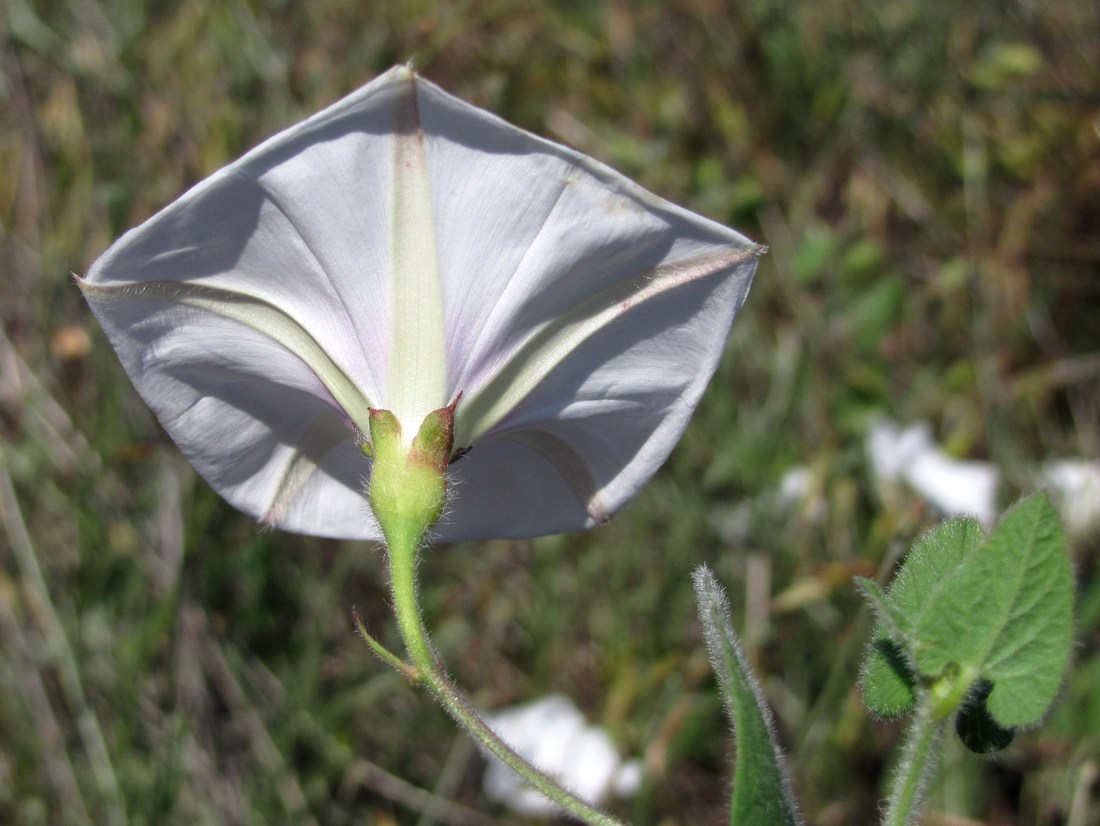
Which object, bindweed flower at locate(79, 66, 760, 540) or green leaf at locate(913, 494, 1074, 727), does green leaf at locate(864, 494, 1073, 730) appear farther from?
bindweed flower at locate(79, 66, 760, 540)

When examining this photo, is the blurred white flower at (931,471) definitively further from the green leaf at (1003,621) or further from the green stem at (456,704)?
the green stem at (456,704)

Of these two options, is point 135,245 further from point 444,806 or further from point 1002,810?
point 1002,810

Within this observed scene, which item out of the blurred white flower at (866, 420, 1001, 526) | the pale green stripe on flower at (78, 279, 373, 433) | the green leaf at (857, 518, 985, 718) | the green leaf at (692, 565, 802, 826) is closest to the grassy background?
the blurred white flower at (866, 420, 1001, 526)

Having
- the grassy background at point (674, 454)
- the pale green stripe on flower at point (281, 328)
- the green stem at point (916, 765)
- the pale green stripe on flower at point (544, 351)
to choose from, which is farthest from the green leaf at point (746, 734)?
the grassy background at point (674, 454)

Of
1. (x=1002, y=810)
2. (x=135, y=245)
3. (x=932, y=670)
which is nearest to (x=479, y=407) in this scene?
(x=135, y=245)

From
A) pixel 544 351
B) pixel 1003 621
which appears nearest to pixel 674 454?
pixel 544 351
